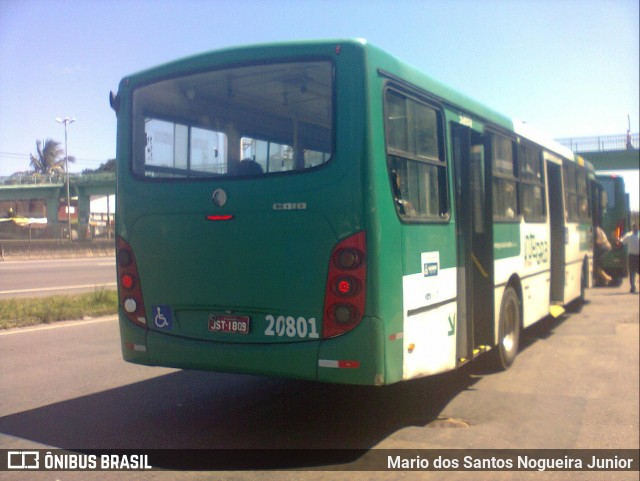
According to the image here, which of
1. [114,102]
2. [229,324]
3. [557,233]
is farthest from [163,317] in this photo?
[557,233]

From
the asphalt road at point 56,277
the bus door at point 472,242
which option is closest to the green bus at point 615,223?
the bus door at point 472,242

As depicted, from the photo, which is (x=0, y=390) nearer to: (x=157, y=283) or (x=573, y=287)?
(x=157, y=283)

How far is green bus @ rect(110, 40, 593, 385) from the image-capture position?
16.3 feet

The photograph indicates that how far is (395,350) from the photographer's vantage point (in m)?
5.09

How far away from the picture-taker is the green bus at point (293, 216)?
4969 millimetres

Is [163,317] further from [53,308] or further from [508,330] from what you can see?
[53,308]

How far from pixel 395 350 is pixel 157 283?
2.15 m

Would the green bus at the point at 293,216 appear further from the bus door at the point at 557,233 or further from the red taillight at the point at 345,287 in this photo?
the bus door at the point at 557,233

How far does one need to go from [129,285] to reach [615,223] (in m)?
17.5

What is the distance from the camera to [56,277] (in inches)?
721

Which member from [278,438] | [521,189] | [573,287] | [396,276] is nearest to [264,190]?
[396,276]

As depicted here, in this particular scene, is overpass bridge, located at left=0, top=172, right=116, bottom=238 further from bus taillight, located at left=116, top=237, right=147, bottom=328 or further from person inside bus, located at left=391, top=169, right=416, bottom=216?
person inside bus, located at left=391, top=169, right=416, bottom=216

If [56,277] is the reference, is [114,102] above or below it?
above

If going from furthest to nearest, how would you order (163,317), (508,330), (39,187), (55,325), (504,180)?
(55,325) < (39,187) < (508,330) < (504,180) < (163,317)
